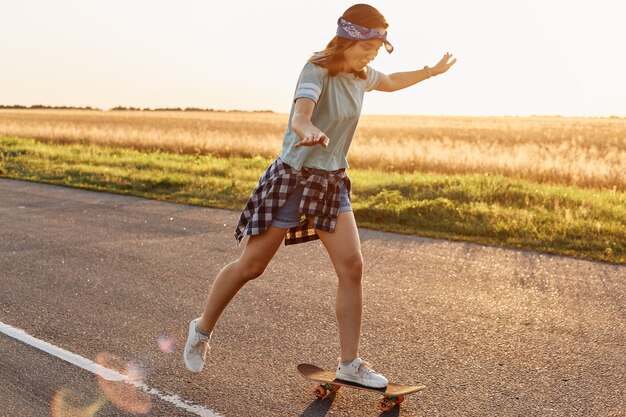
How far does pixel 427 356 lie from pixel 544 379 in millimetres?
685

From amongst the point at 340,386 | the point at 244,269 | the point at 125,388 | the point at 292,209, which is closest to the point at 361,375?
the point at 340,386

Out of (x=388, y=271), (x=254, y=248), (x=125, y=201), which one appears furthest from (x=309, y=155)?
(x=125, y=201)

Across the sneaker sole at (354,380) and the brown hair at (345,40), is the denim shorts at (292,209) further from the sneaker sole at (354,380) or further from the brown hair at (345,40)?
the sneaker sole at (354,380)

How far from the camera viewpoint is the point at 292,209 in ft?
12.5

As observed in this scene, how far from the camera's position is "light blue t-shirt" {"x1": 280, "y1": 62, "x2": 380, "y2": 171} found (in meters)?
3.61

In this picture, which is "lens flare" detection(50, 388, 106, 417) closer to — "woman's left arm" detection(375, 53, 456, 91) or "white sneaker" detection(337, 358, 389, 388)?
"white sneaker" detection(337, 358, 389, 388)

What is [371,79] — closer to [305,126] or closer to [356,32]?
[356,32]

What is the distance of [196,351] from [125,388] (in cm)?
41

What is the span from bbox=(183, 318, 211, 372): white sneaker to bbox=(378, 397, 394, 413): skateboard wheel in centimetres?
97

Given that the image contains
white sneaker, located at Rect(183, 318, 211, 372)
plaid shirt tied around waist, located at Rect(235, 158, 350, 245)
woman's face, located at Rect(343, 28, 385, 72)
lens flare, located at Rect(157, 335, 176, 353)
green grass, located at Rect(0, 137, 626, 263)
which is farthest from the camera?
green grass, located at Rect(0, 137, 626, 263)

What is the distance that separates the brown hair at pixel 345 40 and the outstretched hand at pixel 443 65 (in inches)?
34.5

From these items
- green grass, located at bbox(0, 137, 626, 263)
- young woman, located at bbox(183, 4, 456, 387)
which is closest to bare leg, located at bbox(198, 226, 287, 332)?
young woman, located at bbox(183, 4, 456, 387)

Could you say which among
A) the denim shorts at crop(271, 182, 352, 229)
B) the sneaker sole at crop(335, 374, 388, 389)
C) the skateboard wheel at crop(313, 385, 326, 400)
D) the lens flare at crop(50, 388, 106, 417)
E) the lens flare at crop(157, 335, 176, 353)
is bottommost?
the lens flare at crop(50, 388, 106, 417)

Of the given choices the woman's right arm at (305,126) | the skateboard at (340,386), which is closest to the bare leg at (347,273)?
the skateboard at (340,386)
